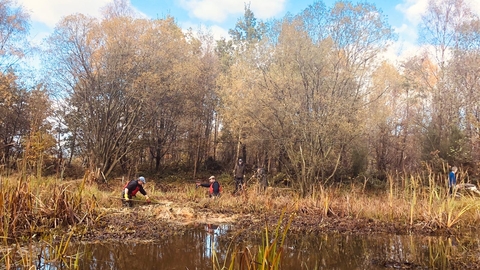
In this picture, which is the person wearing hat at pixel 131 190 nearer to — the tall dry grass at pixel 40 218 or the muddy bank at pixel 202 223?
the muddy bank at pixel 202 223

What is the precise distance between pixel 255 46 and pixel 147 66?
6.87m

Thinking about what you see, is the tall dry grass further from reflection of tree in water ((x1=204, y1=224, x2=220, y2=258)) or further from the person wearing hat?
the person wearing hat

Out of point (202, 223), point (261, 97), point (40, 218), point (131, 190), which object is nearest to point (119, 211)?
point (131, 190)

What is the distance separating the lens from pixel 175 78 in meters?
20.6

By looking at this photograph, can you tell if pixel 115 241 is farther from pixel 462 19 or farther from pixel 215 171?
pixel 462 19

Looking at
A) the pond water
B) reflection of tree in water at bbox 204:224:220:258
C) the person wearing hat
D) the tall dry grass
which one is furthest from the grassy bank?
reflection of tree in water at bbox 204:224:220:258

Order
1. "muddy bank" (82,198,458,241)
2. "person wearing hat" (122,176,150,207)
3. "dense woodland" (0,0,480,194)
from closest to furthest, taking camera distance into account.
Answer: "muddy bank" (82,198,458,241) < "person wearing hat" (122,176,150,207) < "dense woodland" (0,0,480,194)

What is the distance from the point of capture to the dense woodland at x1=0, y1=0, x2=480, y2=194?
1532 centimetres

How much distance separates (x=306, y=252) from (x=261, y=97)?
408 inches

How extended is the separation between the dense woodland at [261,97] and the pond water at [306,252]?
17.1 feet

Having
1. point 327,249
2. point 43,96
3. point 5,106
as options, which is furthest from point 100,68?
point 327,249

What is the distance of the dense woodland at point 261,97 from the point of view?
15.3 meters

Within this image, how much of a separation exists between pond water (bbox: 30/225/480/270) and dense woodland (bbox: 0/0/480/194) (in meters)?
5.21

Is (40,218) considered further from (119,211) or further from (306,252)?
(306,252)
